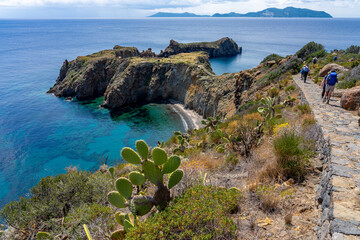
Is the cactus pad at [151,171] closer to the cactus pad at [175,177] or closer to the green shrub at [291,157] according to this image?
the cactus pad at [175,177]

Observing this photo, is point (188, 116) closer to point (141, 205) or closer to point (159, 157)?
point (159, 157)

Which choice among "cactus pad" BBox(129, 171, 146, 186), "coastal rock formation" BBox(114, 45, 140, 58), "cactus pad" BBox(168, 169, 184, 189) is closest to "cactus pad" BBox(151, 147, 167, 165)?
"cactus pad" BBox(168, 169, 184, 189)

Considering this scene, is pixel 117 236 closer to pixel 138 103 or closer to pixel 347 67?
pixel 347 67

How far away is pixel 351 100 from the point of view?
10.5 metres

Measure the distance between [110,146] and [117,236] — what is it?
95.7 feet

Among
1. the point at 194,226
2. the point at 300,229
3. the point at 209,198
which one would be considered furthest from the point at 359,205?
the point at 194,226

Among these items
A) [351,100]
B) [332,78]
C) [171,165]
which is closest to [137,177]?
[171,165]

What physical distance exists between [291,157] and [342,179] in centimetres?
143

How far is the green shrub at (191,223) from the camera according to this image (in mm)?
3867

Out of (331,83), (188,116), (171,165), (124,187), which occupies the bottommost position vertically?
(188,116)

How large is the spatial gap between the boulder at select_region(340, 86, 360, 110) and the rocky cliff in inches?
951

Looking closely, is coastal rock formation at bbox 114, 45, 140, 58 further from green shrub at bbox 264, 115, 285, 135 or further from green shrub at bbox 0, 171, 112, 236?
green shrub at bbox 264, 115, 285, 135

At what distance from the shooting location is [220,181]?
256 inches

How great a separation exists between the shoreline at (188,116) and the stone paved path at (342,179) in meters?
28.8
